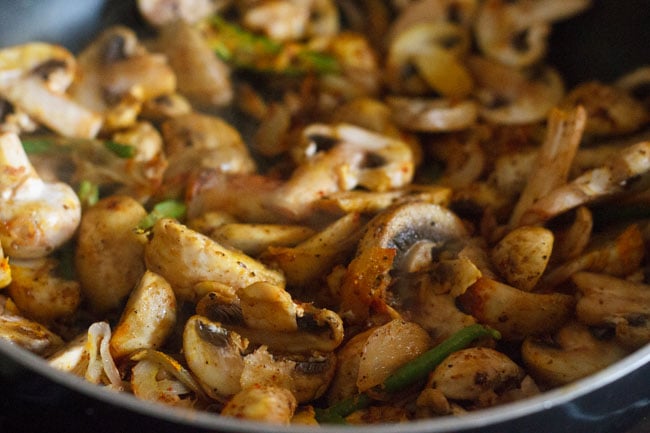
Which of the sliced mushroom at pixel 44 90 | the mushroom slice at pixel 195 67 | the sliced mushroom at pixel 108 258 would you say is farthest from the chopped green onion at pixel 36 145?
the mushroom slice at pixel 195 67

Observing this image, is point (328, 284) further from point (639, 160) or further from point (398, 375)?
point (639, 160)

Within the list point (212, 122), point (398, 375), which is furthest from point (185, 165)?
point (398, 375)

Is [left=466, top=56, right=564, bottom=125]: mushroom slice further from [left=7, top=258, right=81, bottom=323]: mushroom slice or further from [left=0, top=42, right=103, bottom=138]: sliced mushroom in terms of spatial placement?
[left=7, top=258, right=81, bottom=323]: mushroom slice

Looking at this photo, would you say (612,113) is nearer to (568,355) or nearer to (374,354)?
(568,355)

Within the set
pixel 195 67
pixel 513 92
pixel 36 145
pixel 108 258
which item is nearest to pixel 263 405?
pixel 108 258

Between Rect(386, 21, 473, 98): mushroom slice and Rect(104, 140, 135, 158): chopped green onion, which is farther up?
Rect(386, 21, 473, 98): mushroom slice

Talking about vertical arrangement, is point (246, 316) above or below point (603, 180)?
below

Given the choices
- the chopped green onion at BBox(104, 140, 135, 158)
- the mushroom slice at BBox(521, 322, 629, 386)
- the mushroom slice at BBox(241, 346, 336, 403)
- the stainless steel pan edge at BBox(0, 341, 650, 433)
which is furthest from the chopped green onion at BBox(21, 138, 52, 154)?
the mushroom slice at BBox(521, 322, 629, 386)
